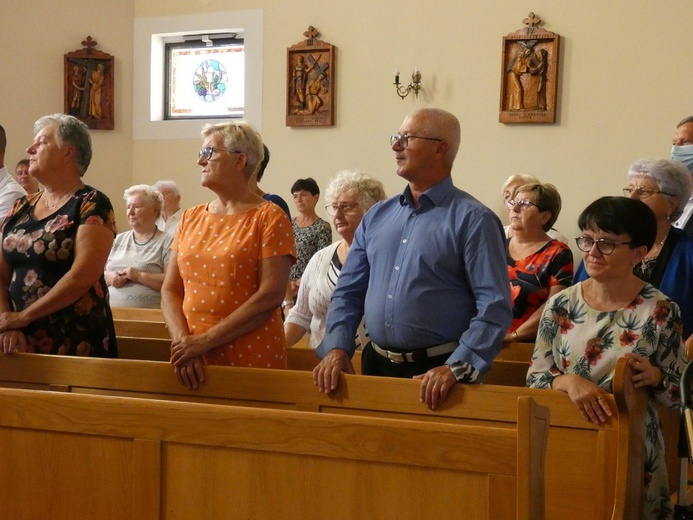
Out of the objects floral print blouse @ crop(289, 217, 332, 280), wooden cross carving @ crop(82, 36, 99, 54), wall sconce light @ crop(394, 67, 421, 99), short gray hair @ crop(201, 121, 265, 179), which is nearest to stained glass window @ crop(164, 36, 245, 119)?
wooden cross carving @ crop(82, 36, 99, 54)

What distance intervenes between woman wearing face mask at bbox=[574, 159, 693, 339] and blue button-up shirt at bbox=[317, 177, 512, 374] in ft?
2.29

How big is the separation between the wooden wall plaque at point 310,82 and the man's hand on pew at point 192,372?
5.69m

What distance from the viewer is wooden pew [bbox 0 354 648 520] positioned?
8.34 ft

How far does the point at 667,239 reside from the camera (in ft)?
11.6

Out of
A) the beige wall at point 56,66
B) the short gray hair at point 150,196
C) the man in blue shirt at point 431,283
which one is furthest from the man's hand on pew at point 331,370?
the beige wall at point 56,66

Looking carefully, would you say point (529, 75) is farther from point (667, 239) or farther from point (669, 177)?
point (667, 239)

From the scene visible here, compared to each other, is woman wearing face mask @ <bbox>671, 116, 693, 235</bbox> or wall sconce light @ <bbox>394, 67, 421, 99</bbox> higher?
wall sconce light @ <bbox>394, 67, 421, 99</bbox>

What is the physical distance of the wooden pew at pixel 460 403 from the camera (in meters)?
2.54

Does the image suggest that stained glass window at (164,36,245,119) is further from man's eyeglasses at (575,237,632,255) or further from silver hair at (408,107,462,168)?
man's eyeglasses at (575,237,632,255)

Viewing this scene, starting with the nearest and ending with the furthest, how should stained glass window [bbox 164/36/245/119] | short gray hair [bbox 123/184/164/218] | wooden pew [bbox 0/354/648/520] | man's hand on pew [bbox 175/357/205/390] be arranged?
1. wooden pew [bbox 0/354/648/520]
2. man's hand on pew [bbox 175/357/205/390]
3. short gray hair [bbox 123/184/164/218]
4. stained glass window [bbox 164/36/245/119]

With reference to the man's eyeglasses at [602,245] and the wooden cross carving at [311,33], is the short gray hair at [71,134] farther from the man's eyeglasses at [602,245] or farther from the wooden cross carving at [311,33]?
the wooden cross carving at [311,33]

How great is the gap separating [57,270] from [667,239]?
7.30 feet

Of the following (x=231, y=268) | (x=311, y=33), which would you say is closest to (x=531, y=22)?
(x=311, y=33)

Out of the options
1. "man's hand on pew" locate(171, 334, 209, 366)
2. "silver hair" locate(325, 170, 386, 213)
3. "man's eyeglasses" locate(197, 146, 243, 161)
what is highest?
"man's eyeglasses" locate(197, 146, 243, 161)
